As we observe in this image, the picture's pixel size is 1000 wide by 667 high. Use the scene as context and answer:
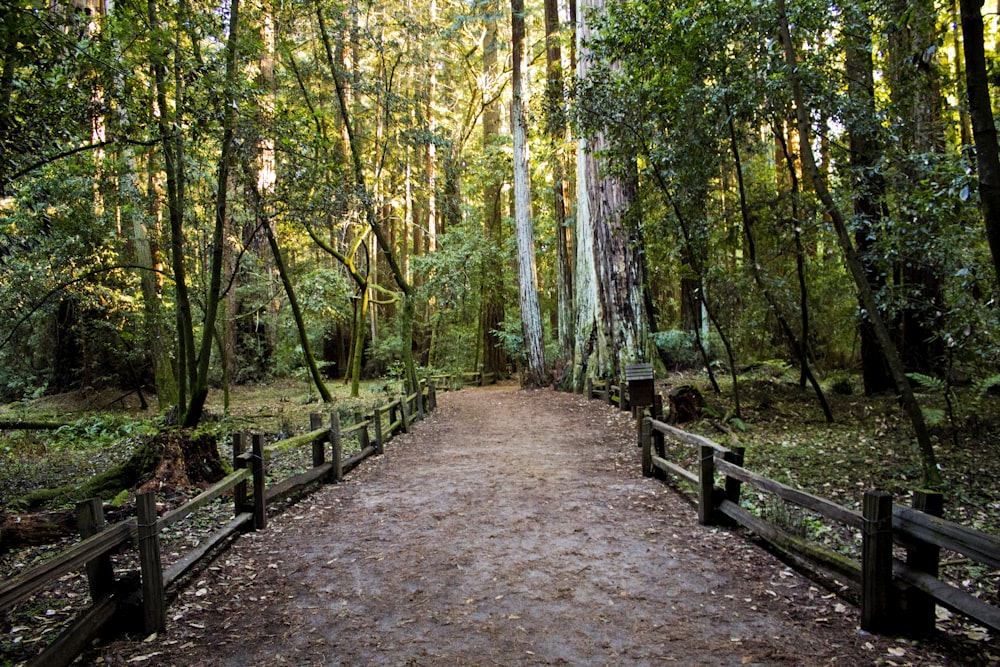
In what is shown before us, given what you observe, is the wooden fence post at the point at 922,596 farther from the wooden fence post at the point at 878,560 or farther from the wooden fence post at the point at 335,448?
the wooden fence post at the point at 335,448

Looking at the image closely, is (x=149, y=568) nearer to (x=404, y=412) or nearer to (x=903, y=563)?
(x=903, y=563)

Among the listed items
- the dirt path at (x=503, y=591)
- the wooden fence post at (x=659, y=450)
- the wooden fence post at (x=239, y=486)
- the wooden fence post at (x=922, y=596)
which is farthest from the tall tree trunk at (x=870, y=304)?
the wooden fence post at (x=239, y=486)

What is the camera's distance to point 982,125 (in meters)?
3.35

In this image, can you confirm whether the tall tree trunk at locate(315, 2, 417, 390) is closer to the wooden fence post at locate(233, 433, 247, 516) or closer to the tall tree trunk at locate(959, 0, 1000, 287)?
the wooden fence post at locate(233, 433, 247, 516)

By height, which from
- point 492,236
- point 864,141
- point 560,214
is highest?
point 560,214

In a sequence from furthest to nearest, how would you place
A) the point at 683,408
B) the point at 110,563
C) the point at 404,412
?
the point at 404,412
the point at 683,408
the point at 110,563

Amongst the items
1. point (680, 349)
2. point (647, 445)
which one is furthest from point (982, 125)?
point (680, 349)

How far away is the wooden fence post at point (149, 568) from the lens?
13.2ft

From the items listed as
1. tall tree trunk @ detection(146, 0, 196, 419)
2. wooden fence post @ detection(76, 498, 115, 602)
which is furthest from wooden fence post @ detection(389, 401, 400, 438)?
wooden fence post @ detection(76, 498, 115, 602)

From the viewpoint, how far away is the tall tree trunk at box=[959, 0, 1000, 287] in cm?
333

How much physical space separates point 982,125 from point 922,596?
271 centimetres

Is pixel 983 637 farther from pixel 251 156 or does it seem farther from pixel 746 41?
pixel 251 156

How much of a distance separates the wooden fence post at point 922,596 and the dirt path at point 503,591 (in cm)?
17

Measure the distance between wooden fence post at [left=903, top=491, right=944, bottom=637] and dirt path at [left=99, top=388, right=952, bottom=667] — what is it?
172 mm
